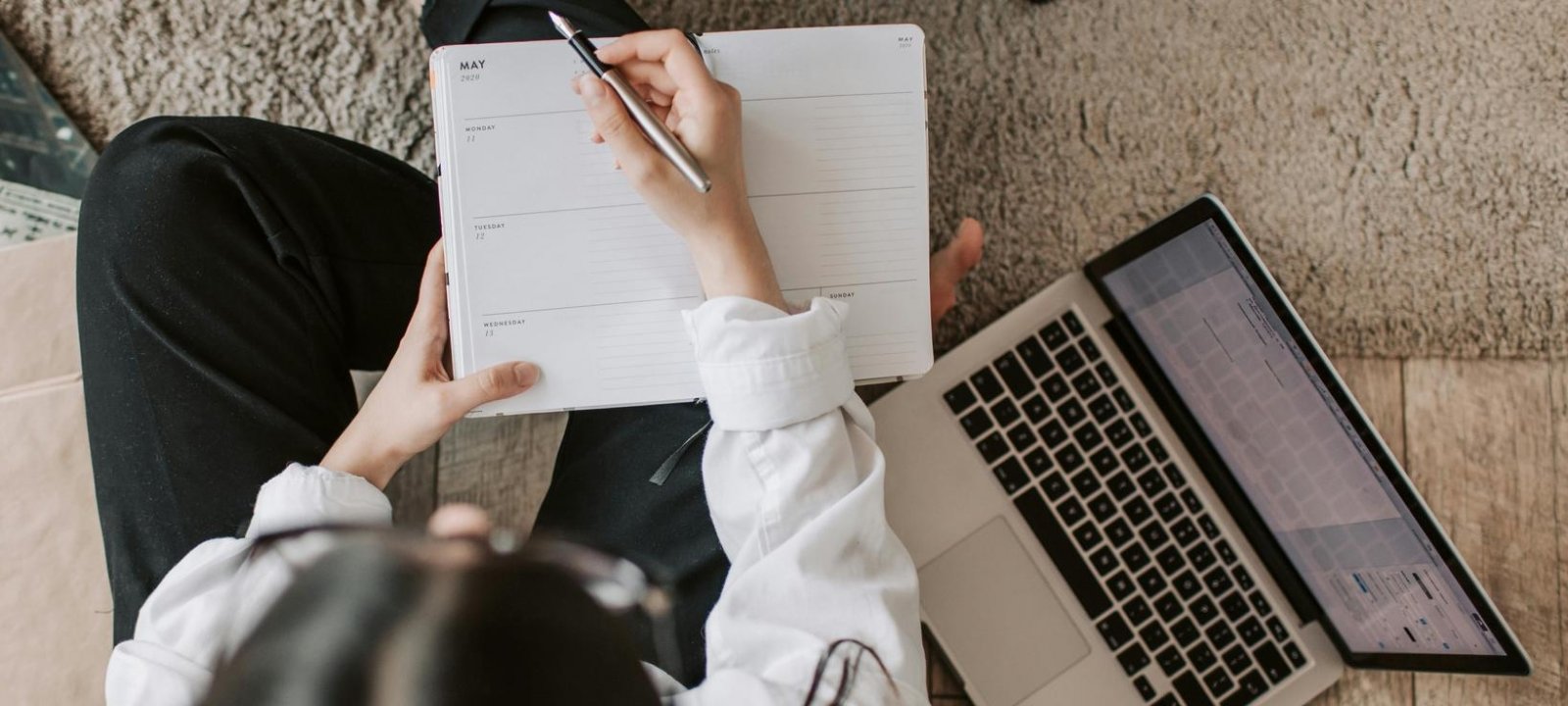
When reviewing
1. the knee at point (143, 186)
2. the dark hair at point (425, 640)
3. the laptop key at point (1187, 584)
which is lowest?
the laptop key at point (1187, 584)

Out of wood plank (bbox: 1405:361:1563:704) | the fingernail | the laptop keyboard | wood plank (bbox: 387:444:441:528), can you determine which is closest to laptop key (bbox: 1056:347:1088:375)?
the laptop keyboard

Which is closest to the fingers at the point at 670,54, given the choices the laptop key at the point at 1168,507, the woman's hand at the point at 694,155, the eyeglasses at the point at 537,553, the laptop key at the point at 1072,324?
the woman's hand at the point at 694,155

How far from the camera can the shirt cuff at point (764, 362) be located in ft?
1.66

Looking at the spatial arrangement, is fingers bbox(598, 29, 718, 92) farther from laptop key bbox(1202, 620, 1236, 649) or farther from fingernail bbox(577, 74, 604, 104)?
laptop key bbox(1202, 620, 1236, 649)

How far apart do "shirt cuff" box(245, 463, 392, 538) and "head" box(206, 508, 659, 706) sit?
165 millimetres

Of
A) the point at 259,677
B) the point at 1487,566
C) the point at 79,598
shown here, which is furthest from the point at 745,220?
the point at 1487,566

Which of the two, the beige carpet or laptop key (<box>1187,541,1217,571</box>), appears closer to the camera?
laptop key (<box>1187,541,1217,571</box>)

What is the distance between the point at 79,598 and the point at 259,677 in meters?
0.48

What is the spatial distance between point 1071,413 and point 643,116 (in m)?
0.42

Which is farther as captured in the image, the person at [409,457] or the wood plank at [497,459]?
the wood plank at [497,459]

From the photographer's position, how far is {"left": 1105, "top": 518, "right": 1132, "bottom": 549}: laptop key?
2.39 ft

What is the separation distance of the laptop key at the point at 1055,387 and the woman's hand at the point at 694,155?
285 millimetres

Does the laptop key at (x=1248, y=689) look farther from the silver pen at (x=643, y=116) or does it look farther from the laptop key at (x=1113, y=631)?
the silver pen at (x=643, y=116)

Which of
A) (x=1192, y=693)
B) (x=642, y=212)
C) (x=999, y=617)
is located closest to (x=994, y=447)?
(x=999, y=617)
